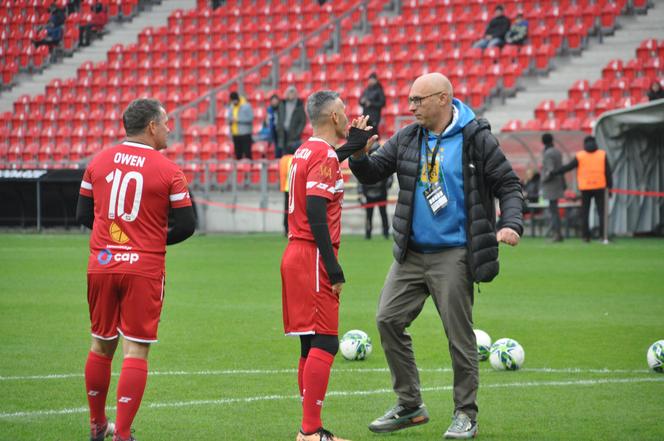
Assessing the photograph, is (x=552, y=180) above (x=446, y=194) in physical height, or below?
below

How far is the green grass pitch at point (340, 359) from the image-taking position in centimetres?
788

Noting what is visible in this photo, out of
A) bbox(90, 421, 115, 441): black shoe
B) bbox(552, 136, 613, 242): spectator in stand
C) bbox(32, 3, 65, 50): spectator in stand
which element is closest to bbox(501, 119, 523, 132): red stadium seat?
bbox(552, 136, 613, 242): spectator in stand

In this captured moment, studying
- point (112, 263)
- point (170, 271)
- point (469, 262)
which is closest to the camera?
point (112, 263)

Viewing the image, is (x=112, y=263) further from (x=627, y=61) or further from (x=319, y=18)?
(x=319, y=18)

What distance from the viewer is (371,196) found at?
26.7 metres

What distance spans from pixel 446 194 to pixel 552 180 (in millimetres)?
18291

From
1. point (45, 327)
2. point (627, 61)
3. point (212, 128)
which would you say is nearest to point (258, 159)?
point (212, 128)

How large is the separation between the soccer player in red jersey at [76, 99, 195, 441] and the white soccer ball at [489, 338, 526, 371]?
13.2ft

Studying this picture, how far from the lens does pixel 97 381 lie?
703cm

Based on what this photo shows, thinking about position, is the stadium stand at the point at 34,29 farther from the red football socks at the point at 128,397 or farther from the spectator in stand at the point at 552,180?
the red football socks at the point at 128,397

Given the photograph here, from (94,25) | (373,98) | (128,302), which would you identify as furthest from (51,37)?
(128,302)

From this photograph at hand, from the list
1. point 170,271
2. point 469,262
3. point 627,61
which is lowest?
point 170,271

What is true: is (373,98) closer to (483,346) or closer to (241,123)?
(241,123)

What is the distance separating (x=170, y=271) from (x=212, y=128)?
1446 cm
